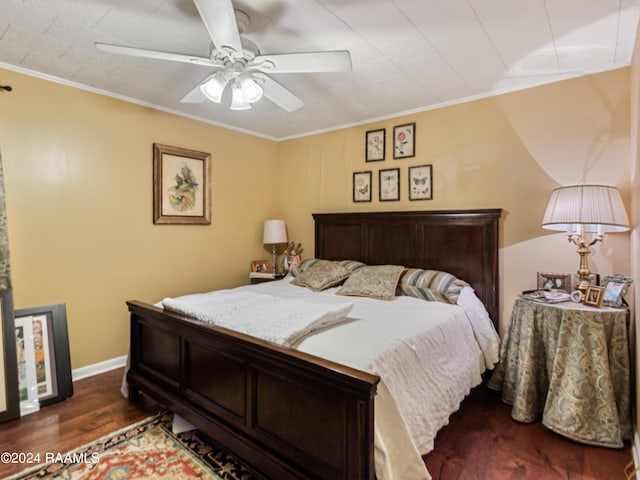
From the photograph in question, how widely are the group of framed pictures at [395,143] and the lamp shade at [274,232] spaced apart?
132 cm

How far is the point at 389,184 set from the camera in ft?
11.6

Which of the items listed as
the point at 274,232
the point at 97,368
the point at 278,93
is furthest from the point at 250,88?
the point at 97,368

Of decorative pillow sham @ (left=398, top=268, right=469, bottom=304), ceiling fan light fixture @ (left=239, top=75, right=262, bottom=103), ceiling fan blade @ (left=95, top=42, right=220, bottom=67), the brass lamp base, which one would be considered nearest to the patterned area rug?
decorative pillow sham @ (left=398, top=268, right=469, bottom=304)

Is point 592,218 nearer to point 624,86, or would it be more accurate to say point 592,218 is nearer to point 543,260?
point 543,260

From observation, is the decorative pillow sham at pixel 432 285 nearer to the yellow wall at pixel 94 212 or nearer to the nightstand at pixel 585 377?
the nightstand at pixel 585 377

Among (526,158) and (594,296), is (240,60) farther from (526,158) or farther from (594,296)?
(594,296)

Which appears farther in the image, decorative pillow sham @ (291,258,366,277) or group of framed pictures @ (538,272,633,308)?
decorative pillow sham @ (291,258,366,277)

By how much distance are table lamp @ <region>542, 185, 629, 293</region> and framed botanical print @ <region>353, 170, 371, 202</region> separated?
173 centimetres

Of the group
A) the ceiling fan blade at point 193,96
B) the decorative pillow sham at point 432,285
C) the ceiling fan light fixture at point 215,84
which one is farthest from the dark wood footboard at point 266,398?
the decorative pillow sham at point 432,285

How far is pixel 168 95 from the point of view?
3012 millimetres

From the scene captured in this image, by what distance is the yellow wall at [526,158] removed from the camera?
242 cm

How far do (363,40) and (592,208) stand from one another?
5.79 ft

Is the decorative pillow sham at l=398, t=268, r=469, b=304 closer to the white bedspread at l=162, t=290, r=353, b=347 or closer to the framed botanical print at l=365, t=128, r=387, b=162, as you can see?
the white bedspread at l=162, t=290, r=353, b=347

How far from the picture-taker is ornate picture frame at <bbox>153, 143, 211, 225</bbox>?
130 inches
